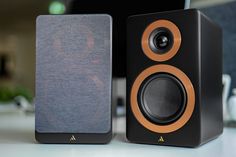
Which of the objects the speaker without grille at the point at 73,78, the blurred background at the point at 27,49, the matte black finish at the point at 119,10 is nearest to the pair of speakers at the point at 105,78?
the speaker without grille at the point at 73,78

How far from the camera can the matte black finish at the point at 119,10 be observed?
89 centimetres

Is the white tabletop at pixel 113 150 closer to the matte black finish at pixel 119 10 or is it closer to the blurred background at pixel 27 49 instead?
the blurred background at pixel 27 49

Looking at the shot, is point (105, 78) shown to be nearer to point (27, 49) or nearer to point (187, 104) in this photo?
point (187, 104)

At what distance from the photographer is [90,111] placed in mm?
601

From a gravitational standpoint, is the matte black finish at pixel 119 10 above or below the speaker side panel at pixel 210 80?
above

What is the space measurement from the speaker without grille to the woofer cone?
0.07 meters

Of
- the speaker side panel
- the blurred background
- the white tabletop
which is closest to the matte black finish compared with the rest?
the blurred background

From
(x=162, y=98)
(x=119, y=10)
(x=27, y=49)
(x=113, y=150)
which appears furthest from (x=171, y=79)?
(x=27, y=49)

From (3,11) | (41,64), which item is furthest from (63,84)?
(3,11)

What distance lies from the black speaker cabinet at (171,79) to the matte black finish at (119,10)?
26 centimetres

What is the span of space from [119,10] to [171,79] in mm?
418

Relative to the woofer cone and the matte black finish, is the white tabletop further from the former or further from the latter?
the matte black finish

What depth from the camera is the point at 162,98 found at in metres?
0.59

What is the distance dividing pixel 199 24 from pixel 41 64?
29cm
